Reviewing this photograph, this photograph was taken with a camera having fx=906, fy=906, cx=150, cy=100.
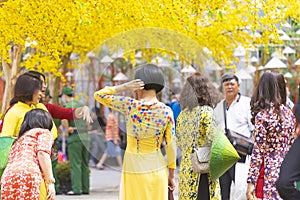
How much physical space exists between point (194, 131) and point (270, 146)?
0.83 meters

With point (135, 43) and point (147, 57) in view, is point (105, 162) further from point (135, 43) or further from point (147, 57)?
point (147, 57)

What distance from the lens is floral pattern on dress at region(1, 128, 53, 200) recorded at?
758 centimetres

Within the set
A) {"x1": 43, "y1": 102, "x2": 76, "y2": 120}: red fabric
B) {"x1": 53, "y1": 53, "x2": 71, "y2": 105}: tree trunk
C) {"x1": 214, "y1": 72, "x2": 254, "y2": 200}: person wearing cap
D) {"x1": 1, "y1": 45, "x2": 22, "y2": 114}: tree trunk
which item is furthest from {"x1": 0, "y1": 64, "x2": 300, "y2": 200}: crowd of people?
{"x1": 53, "y1": 53, "x2": 71, "y2": 105}: tree trunk

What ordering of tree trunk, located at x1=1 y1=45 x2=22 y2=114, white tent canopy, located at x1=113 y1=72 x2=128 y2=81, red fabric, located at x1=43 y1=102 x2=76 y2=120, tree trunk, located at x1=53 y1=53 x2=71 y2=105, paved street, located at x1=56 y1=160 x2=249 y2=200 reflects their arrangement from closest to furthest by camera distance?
1. white tent canopy, located at x1=113 y1=72 x2=128 y2=81
2. paved street, located at x1=56 y1=160 x2=249 y2=200
3. red fabric, located at x1=43 y1=102 x2=76 y2=120
4. tree trunk, located at x1=1 y1=45 x2=22 y2=114
5. tree trunk, located at x1=53 y1=53 x2=71 y2=105

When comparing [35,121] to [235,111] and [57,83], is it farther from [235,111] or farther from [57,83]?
[57,83]

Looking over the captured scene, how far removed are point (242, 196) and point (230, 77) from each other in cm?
149

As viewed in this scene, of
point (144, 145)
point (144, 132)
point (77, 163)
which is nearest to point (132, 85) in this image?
point (144, 132)

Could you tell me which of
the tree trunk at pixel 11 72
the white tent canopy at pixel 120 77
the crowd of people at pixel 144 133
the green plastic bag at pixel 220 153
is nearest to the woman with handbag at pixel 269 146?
the crowd of people at pixel 144 133

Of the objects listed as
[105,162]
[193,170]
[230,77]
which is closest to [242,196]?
[230,77]

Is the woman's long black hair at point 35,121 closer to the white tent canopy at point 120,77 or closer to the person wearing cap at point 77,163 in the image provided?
the white tent canopy at point 120,77

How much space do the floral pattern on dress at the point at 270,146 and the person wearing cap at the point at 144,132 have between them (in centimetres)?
71

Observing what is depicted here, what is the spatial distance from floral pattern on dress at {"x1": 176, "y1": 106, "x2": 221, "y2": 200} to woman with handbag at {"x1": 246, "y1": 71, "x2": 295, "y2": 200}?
22.9 inches

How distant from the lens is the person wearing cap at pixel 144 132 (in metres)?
7.47

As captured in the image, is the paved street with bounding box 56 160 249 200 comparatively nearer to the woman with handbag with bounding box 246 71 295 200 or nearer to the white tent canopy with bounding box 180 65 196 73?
the white tent canopy with bounding box 180 65 196 73
